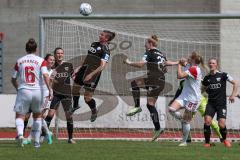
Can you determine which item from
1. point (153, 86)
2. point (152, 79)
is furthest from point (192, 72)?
point (152, 79)

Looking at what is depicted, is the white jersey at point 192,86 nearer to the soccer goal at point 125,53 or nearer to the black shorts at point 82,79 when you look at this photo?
the black shorts at point 82,79

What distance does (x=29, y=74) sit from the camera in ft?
48.6

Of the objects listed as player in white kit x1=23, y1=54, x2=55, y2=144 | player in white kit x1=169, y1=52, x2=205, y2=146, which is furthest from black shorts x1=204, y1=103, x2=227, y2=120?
player in white kit x1=23, y1=54, x2=55, y2=144

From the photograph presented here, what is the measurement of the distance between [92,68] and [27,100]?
4921mm

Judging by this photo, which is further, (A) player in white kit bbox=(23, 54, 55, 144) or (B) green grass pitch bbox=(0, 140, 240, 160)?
(A) player in white kit bbox=(23, 54, 55, 144)

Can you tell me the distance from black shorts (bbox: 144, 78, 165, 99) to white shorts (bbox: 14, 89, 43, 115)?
516 cm

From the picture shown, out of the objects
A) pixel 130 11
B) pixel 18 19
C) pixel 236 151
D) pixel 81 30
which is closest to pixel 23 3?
pixel 18 19

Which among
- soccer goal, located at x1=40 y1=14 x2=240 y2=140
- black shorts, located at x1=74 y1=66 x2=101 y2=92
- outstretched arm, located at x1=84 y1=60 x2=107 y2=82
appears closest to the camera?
outstretched arm, located at x1=84 y1=60 x2=107 y2=82

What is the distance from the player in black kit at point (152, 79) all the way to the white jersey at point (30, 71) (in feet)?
13.4

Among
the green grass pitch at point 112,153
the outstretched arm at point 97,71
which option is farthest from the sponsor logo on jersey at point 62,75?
the green grass pitch at point 112,153

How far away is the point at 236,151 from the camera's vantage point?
15.2m

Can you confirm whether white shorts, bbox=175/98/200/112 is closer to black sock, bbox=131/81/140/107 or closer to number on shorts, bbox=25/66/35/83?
black sock, bbox=131/81/140/107

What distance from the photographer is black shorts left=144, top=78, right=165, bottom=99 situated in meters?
19.8

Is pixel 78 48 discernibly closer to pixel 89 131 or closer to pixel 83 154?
pixel 89 131
